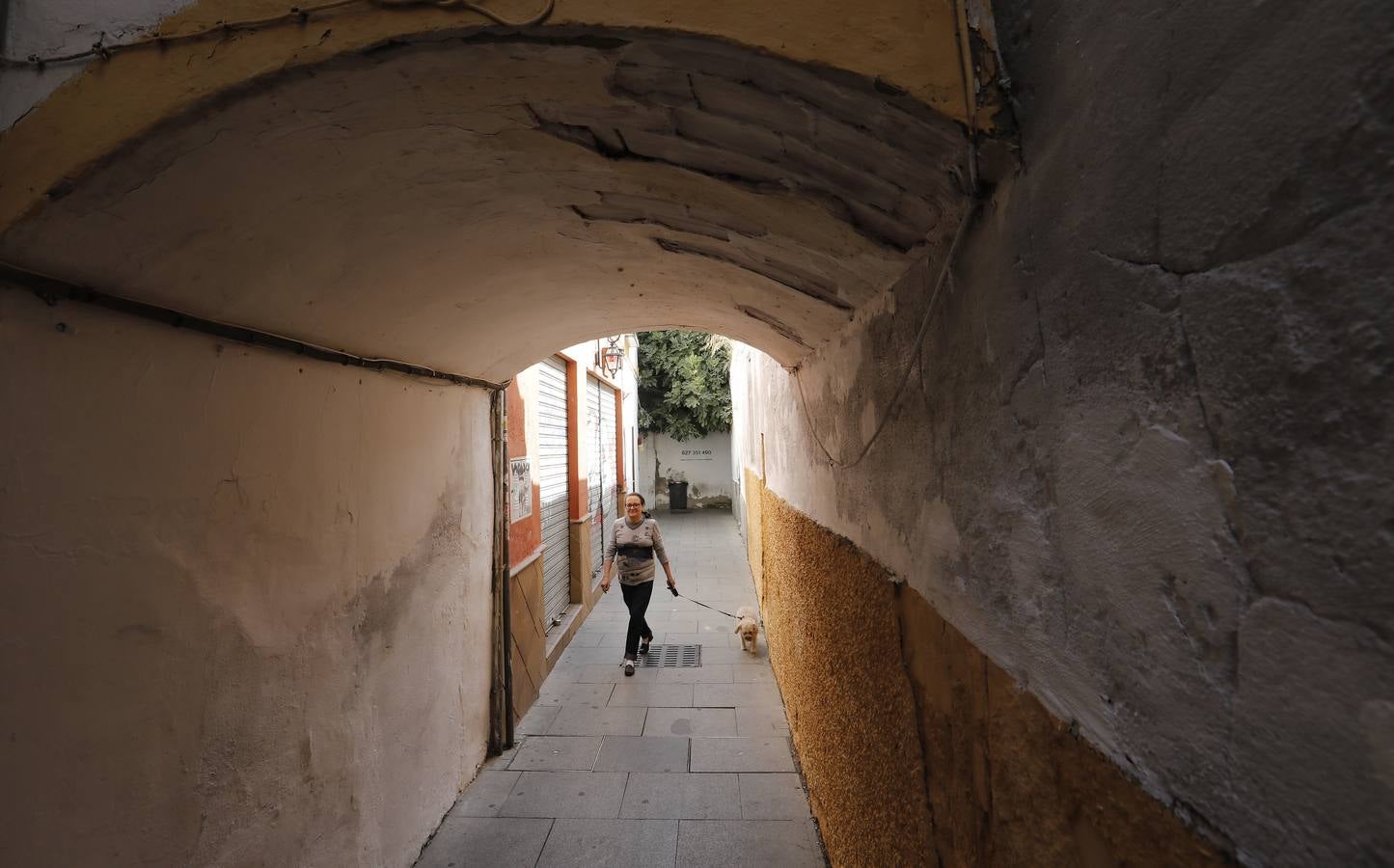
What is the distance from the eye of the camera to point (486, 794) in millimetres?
4316

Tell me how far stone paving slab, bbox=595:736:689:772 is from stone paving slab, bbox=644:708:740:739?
0.13 m

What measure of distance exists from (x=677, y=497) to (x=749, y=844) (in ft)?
51.6

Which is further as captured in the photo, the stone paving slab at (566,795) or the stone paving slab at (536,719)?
the stone paving slab at (536,719)

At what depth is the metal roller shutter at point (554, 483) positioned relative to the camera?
22.9 ft

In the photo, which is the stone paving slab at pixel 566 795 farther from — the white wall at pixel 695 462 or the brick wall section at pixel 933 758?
the white wall at pixel 695 462

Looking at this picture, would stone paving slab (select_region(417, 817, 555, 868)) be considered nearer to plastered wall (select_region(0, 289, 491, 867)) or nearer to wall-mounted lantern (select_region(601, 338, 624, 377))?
plastered wall (select_region(0, 289, 491, 867))

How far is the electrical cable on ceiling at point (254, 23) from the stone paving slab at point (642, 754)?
465cm

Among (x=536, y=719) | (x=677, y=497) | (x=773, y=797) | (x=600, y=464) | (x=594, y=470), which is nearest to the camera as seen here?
(x=773, y=797)

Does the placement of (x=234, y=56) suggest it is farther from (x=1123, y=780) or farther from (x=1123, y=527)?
(x=1123, y=780)

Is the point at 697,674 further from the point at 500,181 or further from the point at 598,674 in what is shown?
the point at 500,181

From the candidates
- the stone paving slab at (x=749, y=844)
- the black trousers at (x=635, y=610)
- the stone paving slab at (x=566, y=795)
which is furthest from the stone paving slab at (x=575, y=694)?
the stone paving slab at (x=749, y=844)

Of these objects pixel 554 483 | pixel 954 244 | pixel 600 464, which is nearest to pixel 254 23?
pixel 954 244

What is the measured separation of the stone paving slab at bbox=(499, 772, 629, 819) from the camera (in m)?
4.09

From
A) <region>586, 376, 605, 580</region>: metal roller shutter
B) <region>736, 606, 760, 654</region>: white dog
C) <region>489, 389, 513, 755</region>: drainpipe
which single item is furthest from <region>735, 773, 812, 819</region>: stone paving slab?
<region>586, 376, 605, 580</region>: metal roller shutter
